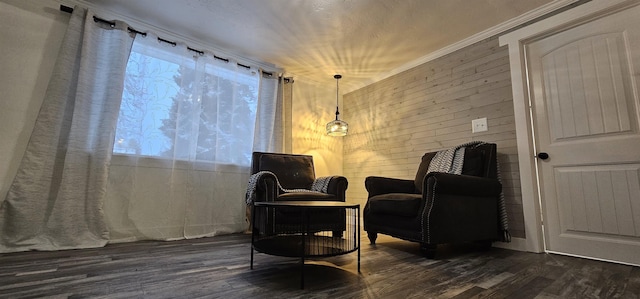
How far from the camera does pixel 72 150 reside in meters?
2.32

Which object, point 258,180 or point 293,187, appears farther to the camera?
point 293,187

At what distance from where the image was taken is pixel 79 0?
251cm

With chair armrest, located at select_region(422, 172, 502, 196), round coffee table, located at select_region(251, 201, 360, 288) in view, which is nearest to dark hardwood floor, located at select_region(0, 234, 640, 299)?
round coffee table, located at select_region(251, 201, 360, 288)

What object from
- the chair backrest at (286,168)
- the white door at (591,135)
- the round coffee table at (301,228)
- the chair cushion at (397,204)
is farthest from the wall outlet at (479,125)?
the chair backrest at (286,168)

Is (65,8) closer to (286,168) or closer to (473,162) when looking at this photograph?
(286,168)

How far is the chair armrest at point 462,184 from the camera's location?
6.79 ft

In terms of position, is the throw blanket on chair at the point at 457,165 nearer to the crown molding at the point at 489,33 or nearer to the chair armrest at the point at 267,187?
the crown molding at the point at 489,33

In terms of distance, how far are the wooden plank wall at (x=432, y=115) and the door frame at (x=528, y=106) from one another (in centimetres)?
5

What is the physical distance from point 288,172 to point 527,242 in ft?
7.50

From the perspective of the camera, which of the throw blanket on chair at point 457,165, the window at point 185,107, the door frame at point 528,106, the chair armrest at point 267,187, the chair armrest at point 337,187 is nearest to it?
the door frame at point 528,106

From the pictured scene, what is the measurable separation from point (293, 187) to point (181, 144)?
4.05ft

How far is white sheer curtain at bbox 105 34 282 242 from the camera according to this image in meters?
2.62

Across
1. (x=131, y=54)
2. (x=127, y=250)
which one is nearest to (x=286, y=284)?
(x=127, y=250)

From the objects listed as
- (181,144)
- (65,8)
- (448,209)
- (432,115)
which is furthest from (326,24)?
(65,8)
